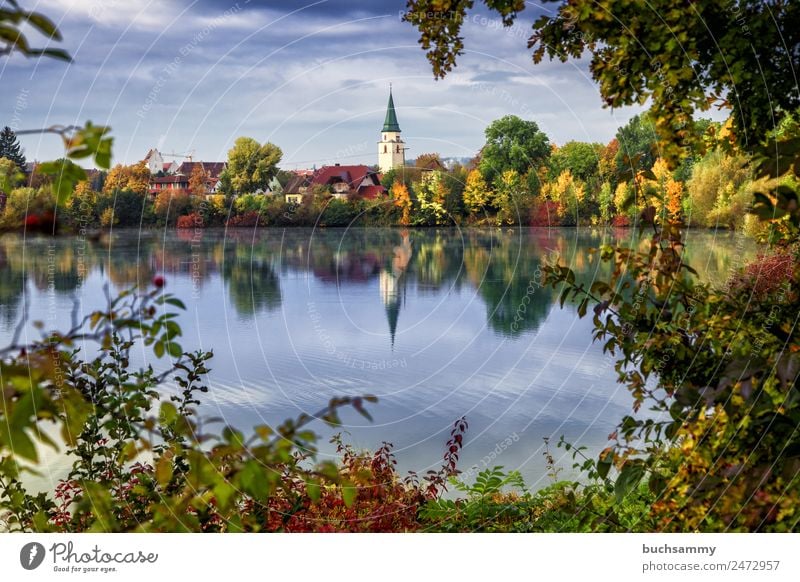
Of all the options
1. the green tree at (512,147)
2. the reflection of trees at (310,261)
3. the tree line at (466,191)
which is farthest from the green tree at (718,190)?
the green tree at (512,147)

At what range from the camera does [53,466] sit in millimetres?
3645

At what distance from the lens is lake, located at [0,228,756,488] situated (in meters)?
3.58

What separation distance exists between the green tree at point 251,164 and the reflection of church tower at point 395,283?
2.76 ft

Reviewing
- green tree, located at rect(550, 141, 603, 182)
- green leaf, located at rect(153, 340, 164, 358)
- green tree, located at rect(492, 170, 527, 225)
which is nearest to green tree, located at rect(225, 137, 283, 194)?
green tree, located at rect(492, 170, 527, 225)

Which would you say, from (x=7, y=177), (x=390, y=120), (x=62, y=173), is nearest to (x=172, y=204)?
(x=390, y=120)

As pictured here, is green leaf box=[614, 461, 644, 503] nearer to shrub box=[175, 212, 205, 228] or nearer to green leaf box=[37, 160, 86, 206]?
green leaf box=[37, 160, 86, 206]

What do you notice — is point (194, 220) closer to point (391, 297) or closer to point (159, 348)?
point (391, 297)

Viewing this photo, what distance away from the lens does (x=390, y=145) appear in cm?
368

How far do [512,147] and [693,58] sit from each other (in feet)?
4.40

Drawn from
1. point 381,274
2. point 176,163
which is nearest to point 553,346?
point 381,274

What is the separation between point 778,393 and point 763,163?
73 centimetres

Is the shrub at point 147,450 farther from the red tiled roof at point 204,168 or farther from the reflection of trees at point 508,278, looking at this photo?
the reflection of trees at point 508,278

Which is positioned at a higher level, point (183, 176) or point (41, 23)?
point (41, 23)
